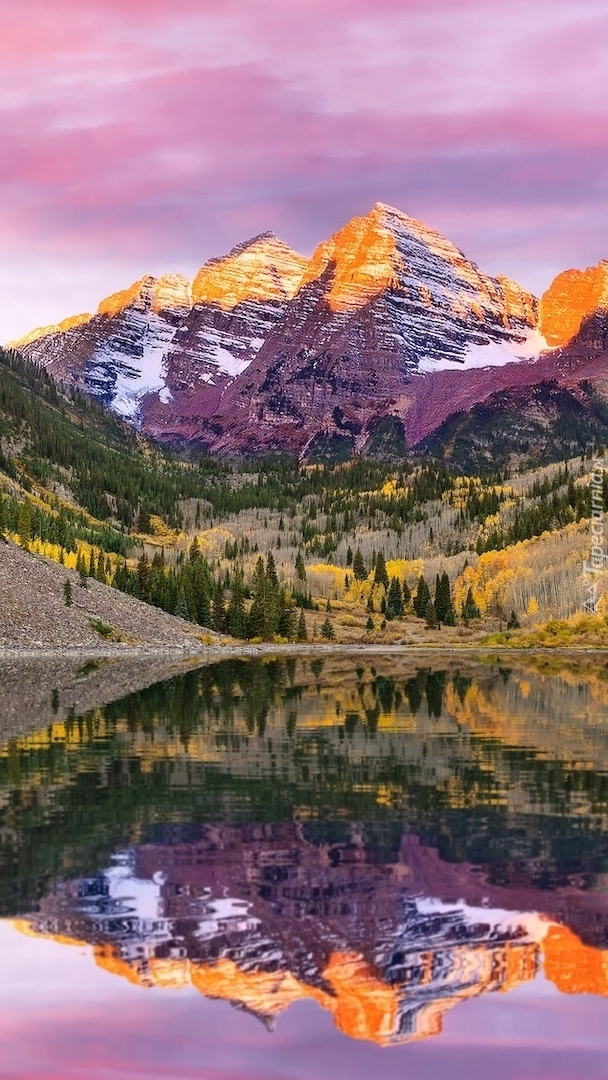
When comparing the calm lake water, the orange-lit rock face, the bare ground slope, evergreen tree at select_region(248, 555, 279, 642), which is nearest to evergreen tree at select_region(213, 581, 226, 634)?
evergreen tree at select_region(248, 555, 279, 642)

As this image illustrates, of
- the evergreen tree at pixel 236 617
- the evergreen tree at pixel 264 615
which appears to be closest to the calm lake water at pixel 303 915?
the evergreen tree at pixel 236 617

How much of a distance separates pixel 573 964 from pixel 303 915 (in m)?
4.48

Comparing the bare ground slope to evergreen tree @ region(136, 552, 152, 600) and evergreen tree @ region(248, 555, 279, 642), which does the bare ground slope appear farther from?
evergreen tree @ region(136, 552, 152, 600)

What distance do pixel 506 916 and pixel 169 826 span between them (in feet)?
34.8

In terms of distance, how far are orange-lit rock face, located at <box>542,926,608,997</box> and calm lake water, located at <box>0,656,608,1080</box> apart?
48 mm

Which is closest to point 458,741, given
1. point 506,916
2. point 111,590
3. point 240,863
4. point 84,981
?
point 240,863

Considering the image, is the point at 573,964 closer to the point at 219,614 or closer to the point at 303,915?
the point at 303,915

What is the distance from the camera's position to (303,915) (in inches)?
803

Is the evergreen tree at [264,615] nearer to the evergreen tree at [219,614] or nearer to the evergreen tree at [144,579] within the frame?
the evergreen tree at [219,614]

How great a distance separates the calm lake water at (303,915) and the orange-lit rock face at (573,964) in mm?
48

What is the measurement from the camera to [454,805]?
31.8 meters

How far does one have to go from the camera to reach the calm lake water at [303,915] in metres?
15.4

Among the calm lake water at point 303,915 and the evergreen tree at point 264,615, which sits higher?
the evergreen tree at point 264,615

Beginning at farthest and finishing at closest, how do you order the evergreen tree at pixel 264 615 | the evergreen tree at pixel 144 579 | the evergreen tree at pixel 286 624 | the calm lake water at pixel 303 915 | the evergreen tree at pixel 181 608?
the evergreen tree at pixel 286 624, the evergreen tree at pixel 144 579, the evergreen tree at pixel 264 615, the evergreen tree at pixel 181 608, the calm lake water at pixel 303 915
